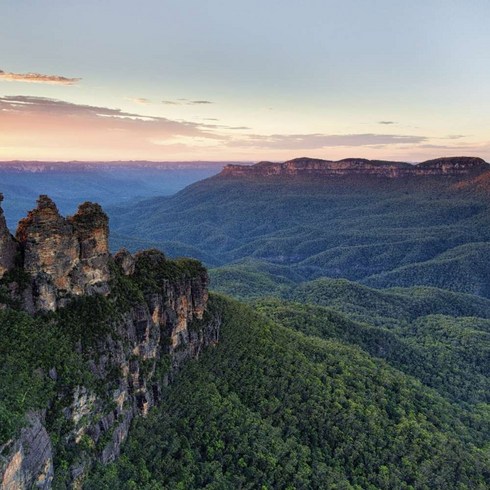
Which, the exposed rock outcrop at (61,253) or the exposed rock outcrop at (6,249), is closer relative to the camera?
the exposed rock outcrop at (6,249)

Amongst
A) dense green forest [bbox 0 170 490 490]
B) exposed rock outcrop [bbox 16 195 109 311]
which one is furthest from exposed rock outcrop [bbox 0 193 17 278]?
dense green forest [bbox 0 170 490 490]

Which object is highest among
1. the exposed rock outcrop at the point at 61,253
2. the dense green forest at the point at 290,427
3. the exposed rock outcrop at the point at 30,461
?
the exposed rock outcrop at the point at 61,253

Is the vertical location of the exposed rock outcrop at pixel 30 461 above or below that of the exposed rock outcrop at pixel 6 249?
below

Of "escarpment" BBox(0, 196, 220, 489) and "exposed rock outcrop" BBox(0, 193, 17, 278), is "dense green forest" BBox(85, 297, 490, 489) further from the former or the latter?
"exposed rock outcrop" BBox(0, 193, 17, 278)

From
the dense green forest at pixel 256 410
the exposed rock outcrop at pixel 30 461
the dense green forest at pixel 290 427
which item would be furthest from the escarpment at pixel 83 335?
the dense green forest at pixel 290 427

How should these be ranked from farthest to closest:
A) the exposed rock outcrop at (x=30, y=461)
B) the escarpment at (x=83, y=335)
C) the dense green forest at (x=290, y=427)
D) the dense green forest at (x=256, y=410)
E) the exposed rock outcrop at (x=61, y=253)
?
the dense green forest at (x=290, y=427) < the exposed rock outcrop at (x=61, y=253) < the dense green forest at (x=256, y=410) < the escarpment at (x=83, y=335) < the exposed rock outcrop at (x=30, y=461)

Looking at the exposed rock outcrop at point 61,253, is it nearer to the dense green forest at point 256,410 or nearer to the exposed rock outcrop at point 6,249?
the exposed rock outcrop at point 6,249

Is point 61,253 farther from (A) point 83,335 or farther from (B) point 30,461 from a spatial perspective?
(B) point 30,461

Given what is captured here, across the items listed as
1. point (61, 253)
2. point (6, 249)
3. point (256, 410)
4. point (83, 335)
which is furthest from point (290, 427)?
point (6, 249)

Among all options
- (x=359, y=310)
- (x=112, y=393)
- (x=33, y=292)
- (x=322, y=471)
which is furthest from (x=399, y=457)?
(x=359, y=310)
